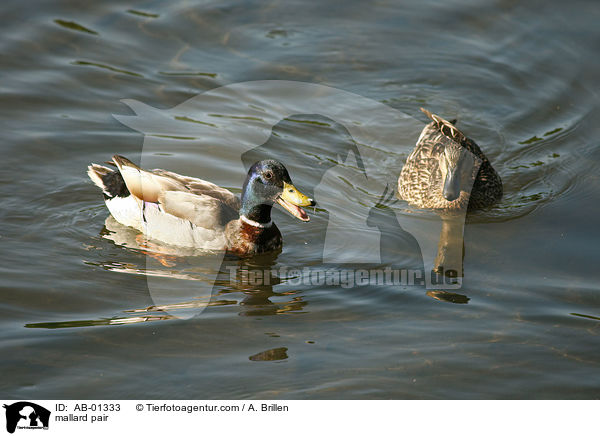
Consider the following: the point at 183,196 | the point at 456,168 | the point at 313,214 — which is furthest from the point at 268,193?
the point at 456,168

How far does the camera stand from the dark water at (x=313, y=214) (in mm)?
5926

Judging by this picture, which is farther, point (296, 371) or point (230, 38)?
point (230, 38)

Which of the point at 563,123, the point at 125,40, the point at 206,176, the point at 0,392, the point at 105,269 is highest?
the point at 125,40

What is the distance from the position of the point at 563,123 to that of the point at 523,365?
5.55m

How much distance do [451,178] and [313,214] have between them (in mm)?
1563

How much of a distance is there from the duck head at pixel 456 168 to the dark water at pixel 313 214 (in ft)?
1.37

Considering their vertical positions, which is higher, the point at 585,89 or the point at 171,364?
the point at 585,89

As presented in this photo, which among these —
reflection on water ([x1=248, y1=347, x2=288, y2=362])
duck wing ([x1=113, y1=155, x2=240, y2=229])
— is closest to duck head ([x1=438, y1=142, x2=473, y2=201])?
duck wing ([x1=113, y1=155, x2=240, y2=229])

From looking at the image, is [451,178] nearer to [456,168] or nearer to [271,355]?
[456,168]

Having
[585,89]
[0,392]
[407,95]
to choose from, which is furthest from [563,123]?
[0,392]

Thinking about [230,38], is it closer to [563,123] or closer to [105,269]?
[563,123]

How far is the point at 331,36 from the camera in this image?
12.6m

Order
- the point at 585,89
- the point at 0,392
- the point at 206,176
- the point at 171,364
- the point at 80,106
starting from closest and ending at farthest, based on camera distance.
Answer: the point at 0,392
the point at 171,364
the point at 206,176
the point at 80,106
the point at 585,89
